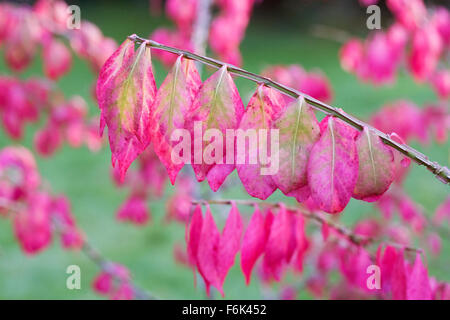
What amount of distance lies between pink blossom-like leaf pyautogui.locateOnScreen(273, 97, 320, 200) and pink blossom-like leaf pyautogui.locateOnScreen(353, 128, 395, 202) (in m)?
0.08

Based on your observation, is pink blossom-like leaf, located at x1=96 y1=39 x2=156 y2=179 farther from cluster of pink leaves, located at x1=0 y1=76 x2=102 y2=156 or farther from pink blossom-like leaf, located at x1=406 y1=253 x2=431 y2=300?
cluster of pink leaves, located at x1=0 y1=76 x2=102 y2=156

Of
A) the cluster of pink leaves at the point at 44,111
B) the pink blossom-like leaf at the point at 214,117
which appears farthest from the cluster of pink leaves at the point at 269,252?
the cluster of pink leaves at the point at 44,111

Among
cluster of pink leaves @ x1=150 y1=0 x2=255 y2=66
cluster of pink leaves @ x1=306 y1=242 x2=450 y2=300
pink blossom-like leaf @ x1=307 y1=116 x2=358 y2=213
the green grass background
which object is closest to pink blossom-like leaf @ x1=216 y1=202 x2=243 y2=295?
pink blossom-like leaf @ x1=307 y1=116 x2=358 y2=213

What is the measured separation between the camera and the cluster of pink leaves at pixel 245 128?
0.73 m

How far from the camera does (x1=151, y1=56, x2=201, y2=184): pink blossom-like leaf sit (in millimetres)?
739

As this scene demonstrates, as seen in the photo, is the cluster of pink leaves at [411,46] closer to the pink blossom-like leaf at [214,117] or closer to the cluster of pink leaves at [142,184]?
the cluster of pink leaves at [142,184]

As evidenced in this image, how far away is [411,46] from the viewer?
2252 millimetres

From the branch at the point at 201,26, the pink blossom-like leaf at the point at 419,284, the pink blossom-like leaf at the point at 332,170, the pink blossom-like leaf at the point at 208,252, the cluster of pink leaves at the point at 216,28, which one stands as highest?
the cluster of pink leaves at the point at 216,28

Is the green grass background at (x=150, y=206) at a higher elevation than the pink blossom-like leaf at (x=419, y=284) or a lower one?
higher

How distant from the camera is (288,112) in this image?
A: 2.42ft

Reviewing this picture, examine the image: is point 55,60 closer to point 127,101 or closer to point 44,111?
point 44,111

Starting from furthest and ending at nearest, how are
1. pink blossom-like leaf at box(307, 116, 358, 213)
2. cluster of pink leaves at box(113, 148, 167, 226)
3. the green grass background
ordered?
the green grass background < cluster of pink leaves at box(113, 148, 167, 226) < pink blossom-like leaf at box(307, 116, 358, 213)
